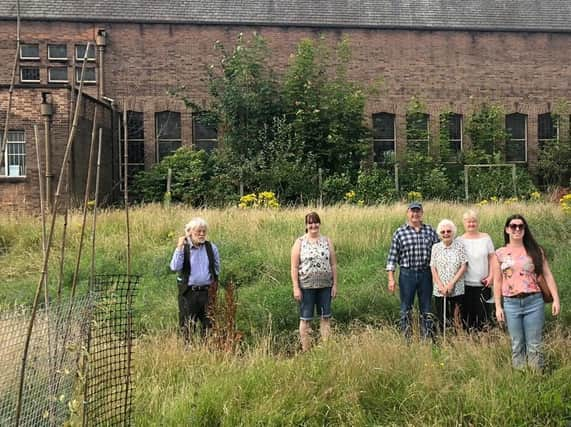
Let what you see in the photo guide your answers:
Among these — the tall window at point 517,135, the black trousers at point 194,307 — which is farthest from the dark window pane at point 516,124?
the black trousers at point 194,307

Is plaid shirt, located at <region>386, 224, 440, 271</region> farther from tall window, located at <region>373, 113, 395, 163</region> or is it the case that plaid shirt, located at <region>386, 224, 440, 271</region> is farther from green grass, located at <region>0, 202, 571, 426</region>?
tall window, located at <region>373, 113, 395, 163</region>

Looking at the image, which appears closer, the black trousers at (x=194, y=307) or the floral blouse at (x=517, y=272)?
the floral blouse at (x=517, y=272)

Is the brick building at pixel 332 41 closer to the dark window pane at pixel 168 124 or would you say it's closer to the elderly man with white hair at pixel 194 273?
the dark window pane at pixel 168 124

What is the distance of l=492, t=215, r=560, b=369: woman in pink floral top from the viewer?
6160 mm

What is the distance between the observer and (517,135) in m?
27.8

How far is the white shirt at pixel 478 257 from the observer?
7570mm

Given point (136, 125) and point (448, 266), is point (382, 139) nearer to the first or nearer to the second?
point (136, 125)

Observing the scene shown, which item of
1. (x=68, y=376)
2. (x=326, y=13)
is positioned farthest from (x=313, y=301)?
(x=326, y=13)

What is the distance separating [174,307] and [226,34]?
19207mm

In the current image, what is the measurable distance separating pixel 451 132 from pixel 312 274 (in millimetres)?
20884

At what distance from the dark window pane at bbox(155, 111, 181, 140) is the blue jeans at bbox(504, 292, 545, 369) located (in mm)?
21063

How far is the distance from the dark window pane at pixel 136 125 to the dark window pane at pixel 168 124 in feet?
1.86

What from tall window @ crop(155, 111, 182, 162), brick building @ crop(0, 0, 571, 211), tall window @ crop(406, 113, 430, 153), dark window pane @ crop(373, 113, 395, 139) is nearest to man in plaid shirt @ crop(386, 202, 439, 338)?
tall window @ crop(406, 113, 430, 153)

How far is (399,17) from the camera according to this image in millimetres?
27547
